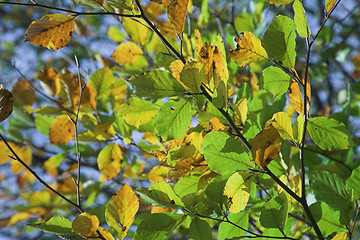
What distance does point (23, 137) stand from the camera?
1306 mm

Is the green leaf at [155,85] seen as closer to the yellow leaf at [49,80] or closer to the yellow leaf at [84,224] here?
the yellow leaf at [84,224]

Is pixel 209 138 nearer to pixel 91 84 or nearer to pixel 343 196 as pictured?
pixel 343 196

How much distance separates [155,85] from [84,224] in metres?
0.26

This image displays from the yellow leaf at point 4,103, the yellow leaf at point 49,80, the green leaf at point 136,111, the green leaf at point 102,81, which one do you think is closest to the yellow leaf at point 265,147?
the green leaf at point 136,111

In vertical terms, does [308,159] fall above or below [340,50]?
below

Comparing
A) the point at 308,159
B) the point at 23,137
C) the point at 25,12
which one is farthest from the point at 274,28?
the point at 25,12

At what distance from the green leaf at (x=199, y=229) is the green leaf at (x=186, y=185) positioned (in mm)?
72

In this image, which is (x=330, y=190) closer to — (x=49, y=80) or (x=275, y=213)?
(x=275, y=213)

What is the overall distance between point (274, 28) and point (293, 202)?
13.0 inches

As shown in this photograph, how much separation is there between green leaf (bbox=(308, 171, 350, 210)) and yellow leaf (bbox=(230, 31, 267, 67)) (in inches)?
11.0

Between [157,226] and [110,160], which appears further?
[110,160]

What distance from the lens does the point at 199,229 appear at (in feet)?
1.86

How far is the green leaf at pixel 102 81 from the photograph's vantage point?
35.5 inches

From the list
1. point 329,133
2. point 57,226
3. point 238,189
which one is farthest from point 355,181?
point 57,226
